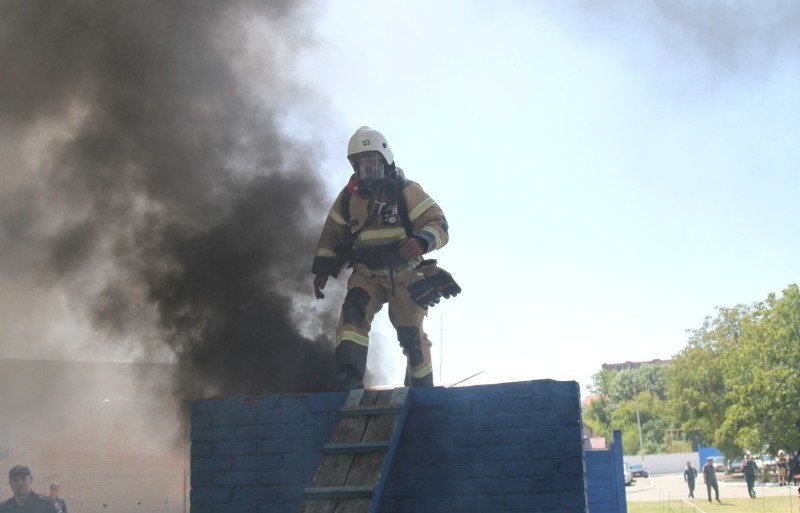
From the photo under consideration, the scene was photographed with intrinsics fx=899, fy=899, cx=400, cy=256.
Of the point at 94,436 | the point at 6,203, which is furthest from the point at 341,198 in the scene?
the point at 94,436

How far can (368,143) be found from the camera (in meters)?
6.11

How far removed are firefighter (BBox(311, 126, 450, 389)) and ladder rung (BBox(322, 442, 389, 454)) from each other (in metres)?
1.40

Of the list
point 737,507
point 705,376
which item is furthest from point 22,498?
point 705,376

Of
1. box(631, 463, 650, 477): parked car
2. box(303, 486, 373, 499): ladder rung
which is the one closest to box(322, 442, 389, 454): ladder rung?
box(303, 486, 373, 499): ladder rung

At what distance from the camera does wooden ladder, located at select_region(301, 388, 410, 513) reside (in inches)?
170

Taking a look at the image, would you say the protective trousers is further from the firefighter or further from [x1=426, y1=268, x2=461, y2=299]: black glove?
[x1=426, y1=268, x2=461, y2=299]: black glove

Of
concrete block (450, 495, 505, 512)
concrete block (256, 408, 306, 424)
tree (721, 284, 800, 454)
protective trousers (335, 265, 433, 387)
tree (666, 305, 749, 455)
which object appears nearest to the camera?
concrete block (450, 495, 505, 512)

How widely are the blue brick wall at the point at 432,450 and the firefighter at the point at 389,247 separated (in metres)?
0.85

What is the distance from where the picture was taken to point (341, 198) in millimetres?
6309

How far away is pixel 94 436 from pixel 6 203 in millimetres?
15677

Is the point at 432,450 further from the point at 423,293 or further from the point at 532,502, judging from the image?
the point at 423,293

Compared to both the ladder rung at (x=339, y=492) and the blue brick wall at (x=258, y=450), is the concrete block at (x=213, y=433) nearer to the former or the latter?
the blue brick wall at (x=258, y=450)

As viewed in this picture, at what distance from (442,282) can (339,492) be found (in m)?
2.10

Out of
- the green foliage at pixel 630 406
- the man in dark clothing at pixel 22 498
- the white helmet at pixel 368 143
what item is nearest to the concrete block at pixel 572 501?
the white helmet at pixel 368 143
